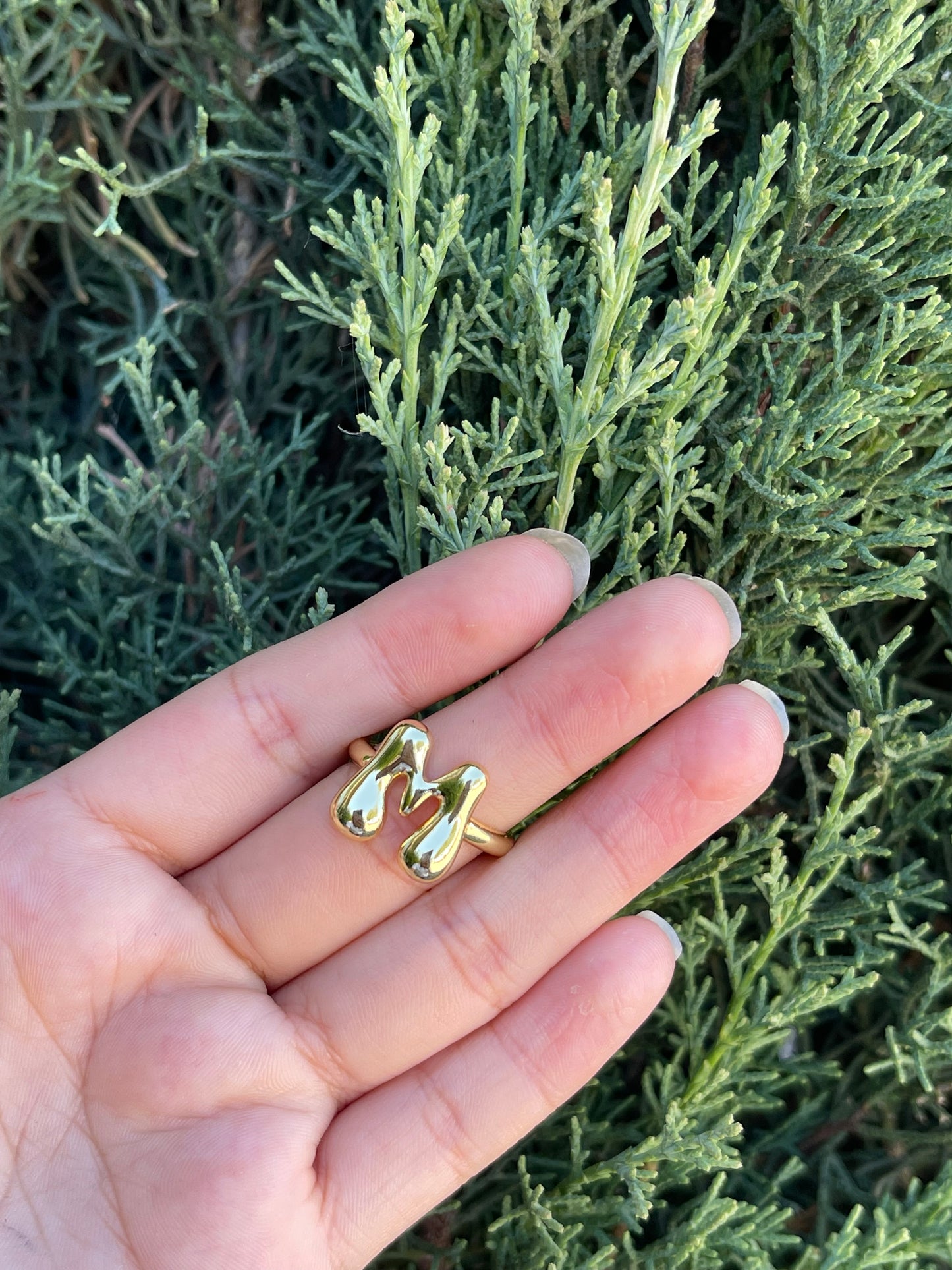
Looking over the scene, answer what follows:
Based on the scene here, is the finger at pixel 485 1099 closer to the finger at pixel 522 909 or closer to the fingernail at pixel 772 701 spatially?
the finger at pixel 522 909

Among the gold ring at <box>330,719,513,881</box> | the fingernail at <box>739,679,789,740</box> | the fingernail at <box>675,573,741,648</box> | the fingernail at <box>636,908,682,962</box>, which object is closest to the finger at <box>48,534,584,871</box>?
the gold ring at <box>330,719,513,881</box>

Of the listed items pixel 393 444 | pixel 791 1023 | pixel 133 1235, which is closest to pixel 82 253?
pixel 393 444

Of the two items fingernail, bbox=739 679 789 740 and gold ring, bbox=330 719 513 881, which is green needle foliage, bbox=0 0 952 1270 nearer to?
fingernail, bbox=739 679 789 740

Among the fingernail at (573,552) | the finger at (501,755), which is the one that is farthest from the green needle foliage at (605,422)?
the finger at (501,755)

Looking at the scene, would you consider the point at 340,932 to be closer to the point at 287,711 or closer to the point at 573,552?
the point at 287,711

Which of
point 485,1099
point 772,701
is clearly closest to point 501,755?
point 772,701

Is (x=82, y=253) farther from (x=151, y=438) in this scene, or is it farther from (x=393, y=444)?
(x=393, y=444)
